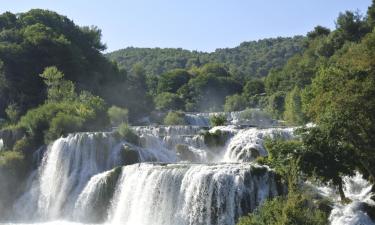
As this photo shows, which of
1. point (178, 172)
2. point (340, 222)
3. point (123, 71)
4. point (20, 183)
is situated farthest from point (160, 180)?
point (123, 71)

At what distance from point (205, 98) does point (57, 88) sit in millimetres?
53928

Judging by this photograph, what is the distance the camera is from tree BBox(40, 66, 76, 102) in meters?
51.8

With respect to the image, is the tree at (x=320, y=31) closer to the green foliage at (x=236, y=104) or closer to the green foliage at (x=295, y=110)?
the green foliage at (x=236, y=104)

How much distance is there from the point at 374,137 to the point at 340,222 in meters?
4.39

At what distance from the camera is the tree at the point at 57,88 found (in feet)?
170

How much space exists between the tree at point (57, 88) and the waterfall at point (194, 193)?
75.3 ft

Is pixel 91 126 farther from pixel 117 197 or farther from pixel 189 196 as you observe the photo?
pixel 189 196

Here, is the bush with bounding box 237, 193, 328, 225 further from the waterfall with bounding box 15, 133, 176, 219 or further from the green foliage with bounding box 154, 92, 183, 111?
the green foliage with bounding box 154, 92, 183, 111

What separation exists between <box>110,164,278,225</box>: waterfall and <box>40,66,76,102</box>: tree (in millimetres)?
22939

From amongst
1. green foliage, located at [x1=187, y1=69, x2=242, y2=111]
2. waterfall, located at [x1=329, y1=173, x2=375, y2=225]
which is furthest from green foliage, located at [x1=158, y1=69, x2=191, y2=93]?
waterfall, located at [x1=329, y1=173, x2=375, y2=225]

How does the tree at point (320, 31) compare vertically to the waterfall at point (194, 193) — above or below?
above

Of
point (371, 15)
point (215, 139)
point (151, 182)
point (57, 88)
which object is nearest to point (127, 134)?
point (215, 139)

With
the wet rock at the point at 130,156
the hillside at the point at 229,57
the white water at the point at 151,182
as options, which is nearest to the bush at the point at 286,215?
the white water at the point at 151,182

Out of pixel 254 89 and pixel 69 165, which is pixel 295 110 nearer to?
pixel 69 165
